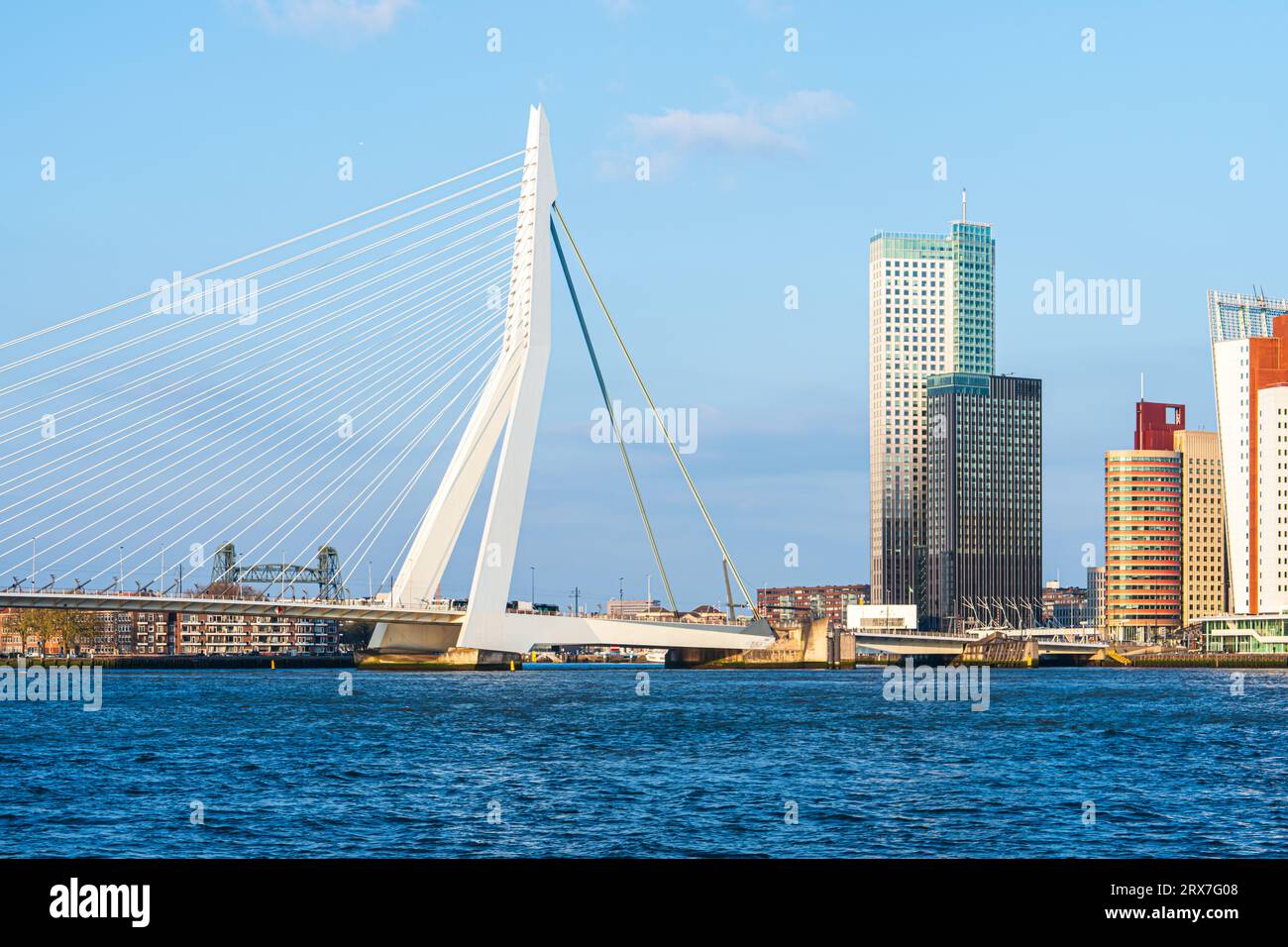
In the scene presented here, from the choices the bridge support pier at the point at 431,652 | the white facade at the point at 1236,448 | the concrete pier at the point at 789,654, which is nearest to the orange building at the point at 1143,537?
the white facade at the point at 1236,448

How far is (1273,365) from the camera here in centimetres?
15388

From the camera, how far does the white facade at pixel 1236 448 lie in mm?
153375

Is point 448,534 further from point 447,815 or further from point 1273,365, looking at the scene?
point 1273,365

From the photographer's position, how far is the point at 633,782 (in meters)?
26.2

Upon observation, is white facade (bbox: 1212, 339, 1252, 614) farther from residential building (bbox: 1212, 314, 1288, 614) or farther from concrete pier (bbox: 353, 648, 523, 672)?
concrete pier (bbox: 353, 648, 523, 672)

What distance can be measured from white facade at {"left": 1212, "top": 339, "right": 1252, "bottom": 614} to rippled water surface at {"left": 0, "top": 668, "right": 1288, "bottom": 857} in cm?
11088

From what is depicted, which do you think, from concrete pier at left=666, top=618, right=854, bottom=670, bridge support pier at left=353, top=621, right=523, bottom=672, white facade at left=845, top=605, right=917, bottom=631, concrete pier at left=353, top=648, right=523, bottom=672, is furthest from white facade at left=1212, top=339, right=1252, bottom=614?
bridge support pier at left=353, top=621, right=523, bottom=672

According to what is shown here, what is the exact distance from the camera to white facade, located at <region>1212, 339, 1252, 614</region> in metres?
153

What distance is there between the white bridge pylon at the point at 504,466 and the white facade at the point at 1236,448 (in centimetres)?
10217

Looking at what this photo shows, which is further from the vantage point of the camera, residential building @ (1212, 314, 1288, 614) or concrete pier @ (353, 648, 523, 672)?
residential building @ (1212, 314, 1288, 614)

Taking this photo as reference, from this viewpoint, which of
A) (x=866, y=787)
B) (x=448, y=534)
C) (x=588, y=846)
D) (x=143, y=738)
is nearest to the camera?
(x=588, y=846)
